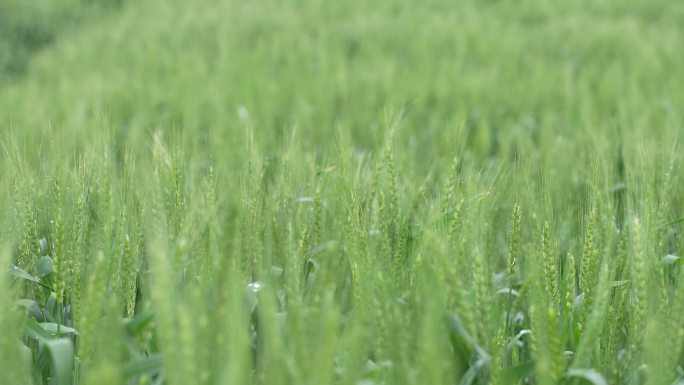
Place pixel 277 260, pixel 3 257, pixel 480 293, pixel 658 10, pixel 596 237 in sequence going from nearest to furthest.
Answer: pixel 3 257 → pixel 480 293 → pixel 596 237 → pixel 277 260 → pixel 658 10

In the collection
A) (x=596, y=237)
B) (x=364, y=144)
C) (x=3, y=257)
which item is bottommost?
(x=364, y=144)

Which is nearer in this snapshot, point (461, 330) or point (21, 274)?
point (461, 330)

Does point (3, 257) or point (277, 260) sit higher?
point (3, 257)

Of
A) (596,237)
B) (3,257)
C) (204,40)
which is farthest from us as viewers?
(204,40)

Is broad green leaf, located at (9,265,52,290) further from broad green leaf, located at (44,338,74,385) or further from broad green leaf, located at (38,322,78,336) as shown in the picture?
broad green leaf, located at (44,338,74,385)

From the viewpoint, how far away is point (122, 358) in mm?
1298

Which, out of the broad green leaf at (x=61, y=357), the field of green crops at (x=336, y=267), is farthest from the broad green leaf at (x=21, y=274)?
the broad green leaf at (x=61, y=357)

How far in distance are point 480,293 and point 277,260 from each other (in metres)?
0.60

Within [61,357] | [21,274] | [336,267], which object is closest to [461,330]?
[336,267]

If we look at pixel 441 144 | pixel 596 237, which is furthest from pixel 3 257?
pixel 441 144

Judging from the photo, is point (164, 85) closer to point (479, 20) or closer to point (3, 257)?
point (479, 20)

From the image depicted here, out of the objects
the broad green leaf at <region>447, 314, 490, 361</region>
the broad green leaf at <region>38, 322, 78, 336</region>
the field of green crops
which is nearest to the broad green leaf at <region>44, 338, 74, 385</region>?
the field of green crops

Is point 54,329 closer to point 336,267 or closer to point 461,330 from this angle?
point 336,267

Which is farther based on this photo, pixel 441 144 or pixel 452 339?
pixel 441 144
